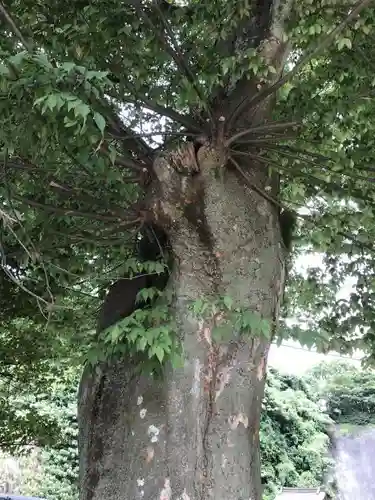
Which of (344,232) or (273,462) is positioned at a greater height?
(344,232)

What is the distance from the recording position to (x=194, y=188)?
3.05m

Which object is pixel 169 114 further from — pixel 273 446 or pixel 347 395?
pixel 347 395

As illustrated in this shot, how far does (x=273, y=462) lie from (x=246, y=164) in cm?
988

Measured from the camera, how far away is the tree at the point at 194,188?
2.65 m

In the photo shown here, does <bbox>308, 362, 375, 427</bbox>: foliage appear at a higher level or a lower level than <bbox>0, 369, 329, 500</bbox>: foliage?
higher

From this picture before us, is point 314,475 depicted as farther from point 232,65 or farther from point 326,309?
point 232,65

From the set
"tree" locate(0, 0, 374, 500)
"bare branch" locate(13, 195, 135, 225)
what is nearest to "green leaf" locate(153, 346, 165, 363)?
"tree" locate(0, 0, 374, 500)

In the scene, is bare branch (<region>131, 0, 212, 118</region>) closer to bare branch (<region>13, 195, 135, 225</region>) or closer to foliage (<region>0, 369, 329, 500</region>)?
bare branch (<region>13, 195, 135, 225</region>)

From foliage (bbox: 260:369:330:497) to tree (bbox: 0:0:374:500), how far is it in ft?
29.6

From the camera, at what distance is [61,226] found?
3535 mm

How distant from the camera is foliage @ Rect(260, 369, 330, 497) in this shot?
456 inches

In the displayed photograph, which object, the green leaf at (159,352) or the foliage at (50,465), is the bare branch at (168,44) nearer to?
the green leaf at (159,352)

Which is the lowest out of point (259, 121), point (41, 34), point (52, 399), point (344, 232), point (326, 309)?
point (52, 399)

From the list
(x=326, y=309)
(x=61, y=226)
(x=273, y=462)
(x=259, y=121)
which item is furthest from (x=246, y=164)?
(x=273, y=462)
